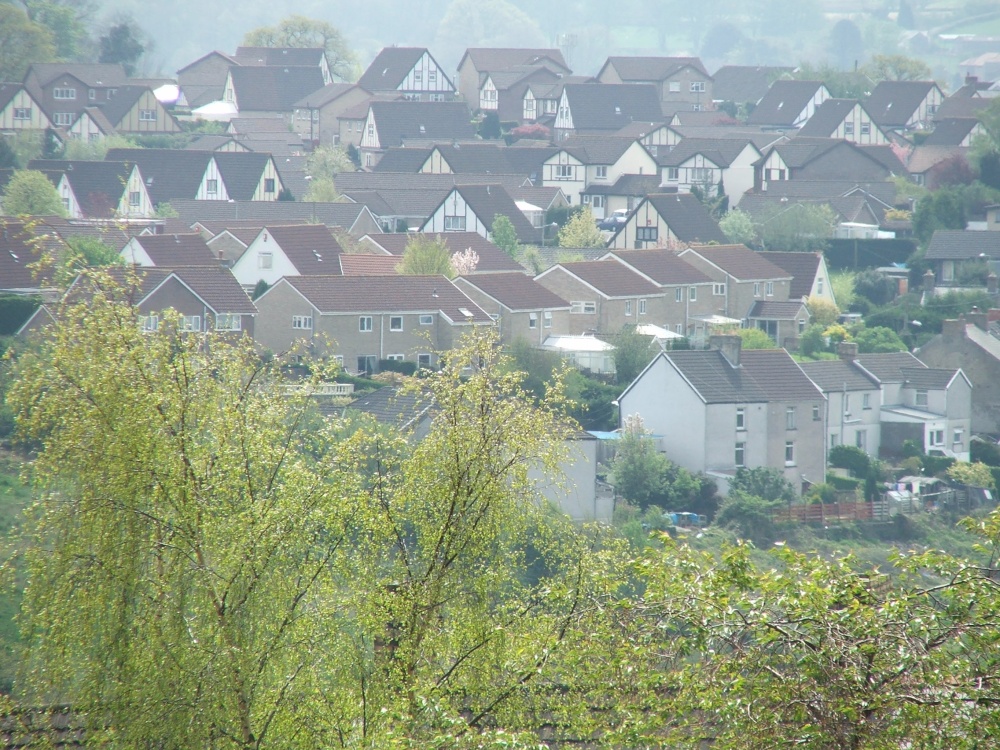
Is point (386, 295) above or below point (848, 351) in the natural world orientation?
above

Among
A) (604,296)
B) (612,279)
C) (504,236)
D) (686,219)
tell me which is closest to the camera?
(604,296)

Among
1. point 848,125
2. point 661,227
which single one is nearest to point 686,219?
point 661,227

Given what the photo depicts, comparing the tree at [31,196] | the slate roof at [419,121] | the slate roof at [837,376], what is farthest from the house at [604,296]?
the slate roof at [419,121]

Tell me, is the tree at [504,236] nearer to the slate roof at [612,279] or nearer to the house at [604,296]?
the slate roof at [612,279]

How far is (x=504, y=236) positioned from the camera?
195ft

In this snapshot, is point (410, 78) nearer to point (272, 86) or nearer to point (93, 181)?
point (272, 86)

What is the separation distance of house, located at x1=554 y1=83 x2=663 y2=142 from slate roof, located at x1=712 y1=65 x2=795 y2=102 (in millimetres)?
15116

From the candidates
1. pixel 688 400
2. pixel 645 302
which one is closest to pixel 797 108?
pixel 645 302

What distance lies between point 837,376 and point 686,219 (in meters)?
22.1

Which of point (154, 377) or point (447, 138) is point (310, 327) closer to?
point (154, 377)

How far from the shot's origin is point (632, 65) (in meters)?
101

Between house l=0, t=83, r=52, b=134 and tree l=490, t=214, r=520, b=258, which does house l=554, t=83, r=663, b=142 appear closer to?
tree l=490, t=214, r=520, b=258

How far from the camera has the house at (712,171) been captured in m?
73.4

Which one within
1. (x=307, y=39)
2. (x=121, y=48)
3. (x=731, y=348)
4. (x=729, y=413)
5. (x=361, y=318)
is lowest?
(x=729, y=413)
